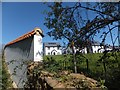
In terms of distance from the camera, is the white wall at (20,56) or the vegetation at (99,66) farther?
the white wall at (20,56)

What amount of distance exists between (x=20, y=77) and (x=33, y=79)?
56.0 inches

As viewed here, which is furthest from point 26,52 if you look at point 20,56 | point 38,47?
point 38,47

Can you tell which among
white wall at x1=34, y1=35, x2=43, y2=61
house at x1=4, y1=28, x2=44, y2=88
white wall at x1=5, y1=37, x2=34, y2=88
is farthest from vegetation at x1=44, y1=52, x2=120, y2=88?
white wall at x1=5, y1=37, x2=34, y2=88

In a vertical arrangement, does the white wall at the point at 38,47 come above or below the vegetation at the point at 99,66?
above

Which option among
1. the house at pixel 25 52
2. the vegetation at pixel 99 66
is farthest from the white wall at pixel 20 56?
the vegetation at pixel 99 66

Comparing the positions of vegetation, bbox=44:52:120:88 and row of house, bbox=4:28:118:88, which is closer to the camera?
vegetation, bbox=44:52:120:88

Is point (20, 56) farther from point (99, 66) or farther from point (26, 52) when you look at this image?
point (99, 66)

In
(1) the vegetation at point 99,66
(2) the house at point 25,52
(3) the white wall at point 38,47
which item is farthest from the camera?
(3) the white wall at point 38,47

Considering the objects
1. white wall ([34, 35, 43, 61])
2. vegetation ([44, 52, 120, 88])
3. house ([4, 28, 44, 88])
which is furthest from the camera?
white wall ([34, 35, 43, 61])

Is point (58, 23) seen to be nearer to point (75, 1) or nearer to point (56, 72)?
point (75, 1)

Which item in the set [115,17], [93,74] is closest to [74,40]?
[115,17]

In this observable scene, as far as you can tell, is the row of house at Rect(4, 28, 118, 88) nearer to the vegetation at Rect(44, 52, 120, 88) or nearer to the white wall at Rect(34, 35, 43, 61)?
the white wall at Rect(34, 35, 43, 61)

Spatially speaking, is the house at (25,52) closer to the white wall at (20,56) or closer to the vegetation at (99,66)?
the white wall at (20,56)

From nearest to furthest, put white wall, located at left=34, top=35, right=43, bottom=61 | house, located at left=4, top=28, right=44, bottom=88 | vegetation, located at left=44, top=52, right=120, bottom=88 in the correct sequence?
1. vegetation, located at left=44, top=52, right=120, bottom=88
2. house, located at left=4, top=28, right=44, bottom=88
3. white wall, located at left=34, top=35, right=43, bottom=61
